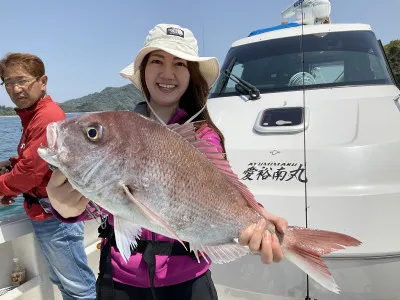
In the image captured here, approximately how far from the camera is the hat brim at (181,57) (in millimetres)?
1881

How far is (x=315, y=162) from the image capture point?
2748 mm

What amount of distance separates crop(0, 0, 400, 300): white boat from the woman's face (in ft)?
3.52


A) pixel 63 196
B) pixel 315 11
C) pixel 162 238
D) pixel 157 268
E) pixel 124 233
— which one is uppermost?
pixel 315 11

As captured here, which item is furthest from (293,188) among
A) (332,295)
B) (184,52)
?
(184,52)

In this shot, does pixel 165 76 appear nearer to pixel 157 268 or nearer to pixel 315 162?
pixel 157 268

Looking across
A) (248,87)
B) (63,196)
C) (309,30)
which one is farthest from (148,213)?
(309,30)

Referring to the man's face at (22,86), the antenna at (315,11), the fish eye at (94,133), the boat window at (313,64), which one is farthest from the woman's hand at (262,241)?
the antenna at (315,11)

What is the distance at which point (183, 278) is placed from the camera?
193 cm

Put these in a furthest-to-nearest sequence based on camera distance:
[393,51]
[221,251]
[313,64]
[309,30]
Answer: [393,51]
[309,30]
[313,64]
[221,251]

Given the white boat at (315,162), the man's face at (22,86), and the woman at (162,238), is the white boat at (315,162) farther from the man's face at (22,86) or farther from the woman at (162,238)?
the man's face at (22,86)

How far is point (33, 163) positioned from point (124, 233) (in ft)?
4.94

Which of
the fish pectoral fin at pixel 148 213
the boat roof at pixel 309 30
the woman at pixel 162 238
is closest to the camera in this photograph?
the fish pectoral fin at pixel 148 213

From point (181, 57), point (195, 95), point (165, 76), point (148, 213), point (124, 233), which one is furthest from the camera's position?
point (195, 95)

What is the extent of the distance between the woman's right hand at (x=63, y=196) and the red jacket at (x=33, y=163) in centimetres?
102
